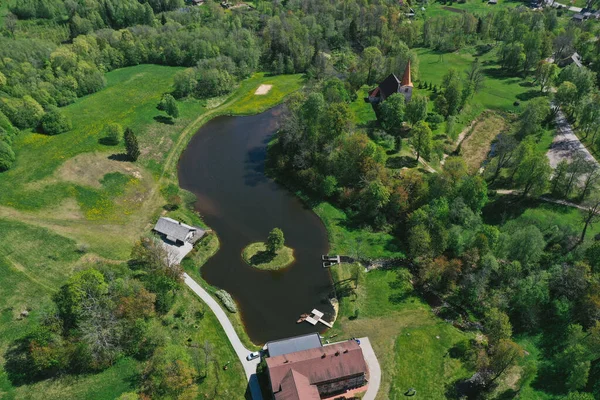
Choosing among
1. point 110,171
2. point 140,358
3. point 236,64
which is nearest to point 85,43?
point 236,64

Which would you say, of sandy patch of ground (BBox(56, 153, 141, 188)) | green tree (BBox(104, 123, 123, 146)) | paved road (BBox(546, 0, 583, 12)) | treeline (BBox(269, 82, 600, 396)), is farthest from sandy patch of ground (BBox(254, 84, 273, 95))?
paved road (BBox(546, 0, 583, 12))

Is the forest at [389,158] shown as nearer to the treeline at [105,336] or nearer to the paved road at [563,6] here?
the treeline at [105,336]

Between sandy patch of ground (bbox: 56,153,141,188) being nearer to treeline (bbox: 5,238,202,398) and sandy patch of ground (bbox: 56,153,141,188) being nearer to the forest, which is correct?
the forest

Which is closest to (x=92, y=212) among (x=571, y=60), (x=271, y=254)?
(x=271, y=254)

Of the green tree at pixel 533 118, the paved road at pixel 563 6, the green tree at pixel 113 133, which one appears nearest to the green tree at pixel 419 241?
the green tree at pixel 533 118

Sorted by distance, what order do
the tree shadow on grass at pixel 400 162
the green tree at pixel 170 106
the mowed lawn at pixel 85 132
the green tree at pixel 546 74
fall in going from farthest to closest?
the green tree at pixel 546 74, the green tree at pixel 170 106, the tree shadow on grass at pixel 400 162, the mowed lawn at pixel 85 132
